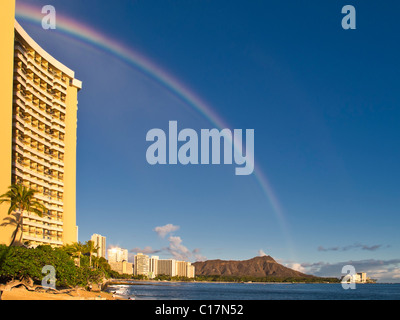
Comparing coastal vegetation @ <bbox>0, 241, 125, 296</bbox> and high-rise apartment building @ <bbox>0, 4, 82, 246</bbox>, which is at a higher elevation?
high-rise apartment building @ <bbox>0, 4, 82, 246</bbox>

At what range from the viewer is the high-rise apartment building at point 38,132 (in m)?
83.7

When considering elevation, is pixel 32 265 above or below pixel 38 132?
below

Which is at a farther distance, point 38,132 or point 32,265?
point 38,132

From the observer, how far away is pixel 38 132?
10806 cm

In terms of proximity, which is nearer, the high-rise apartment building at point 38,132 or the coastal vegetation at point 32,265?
the coastal vegetation at point 32,265

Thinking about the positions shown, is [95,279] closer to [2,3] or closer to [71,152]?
Answer: [71,152]

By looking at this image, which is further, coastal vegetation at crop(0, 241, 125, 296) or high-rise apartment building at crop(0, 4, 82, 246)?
high-rise apartment building at crop(0, 4, 82, 246)

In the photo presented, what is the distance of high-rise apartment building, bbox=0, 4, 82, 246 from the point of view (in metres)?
83.7

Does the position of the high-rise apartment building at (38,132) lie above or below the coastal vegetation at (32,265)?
above

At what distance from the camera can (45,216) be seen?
362 ft
